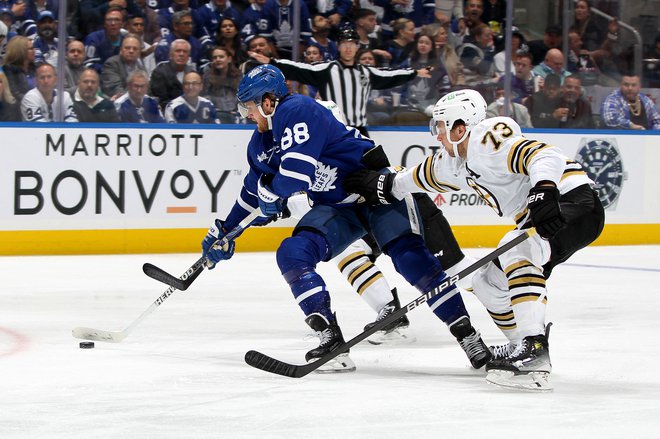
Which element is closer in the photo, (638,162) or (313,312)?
(313,312)

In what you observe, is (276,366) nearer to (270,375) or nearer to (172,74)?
(270,375)

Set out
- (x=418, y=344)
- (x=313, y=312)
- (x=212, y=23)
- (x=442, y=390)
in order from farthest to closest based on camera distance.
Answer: (x=212, y=23) < (x=418, y=344) < (x=313, y=312) < (x=442, y=390)

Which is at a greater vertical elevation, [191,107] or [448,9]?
[448,9]

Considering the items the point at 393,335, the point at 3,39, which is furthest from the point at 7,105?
the point at 393,335

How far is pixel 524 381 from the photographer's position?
134 inches

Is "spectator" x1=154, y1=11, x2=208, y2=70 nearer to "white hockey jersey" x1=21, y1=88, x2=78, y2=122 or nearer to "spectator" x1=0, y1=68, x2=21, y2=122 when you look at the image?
"white hockey jersey" x1=21, y1=88, x2=78, y2=122

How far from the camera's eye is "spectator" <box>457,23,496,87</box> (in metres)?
8.18

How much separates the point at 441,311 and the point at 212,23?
420cm

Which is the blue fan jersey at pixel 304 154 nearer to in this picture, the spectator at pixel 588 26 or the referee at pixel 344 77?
the referee at pixel 344 77

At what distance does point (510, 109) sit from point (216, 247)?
4.56 meters

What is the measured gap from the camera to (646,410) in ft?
10.5

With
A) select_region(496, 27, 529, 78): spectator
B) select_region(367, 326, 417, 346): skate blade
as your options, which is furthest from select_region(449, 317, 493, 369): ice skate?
select_region(496, 27, 529, 78): spectator

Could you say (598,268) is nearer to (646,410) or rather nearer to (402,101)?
(402,101)

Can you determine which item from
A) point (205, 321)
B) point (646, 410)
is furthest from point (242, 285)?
point (646, 410)
